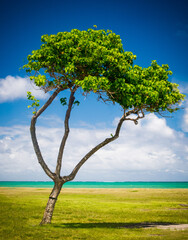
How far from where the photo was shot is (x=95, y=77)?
16.8 m

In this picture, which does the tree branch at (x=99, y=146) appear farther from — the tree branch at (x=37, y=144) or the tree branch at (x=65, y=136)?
the tree branch at (x=37, y=144)

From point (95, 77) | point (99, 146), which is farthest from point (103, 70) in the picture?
point (99, 146)

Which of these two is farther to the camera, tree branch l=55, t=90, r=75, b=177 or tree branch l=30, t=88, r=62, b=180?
tree branch l=55, t=90, r=75, b=177

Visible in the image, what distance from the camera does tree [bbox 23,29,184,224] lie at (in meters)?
17.5

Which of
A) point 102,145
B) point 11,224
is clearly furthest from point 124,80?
point 11,224

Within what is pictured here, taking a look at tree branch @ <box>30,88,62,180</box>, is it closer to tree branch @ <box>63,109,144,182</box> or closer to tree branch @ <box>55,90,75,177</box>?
tree branch @ <box>55,90,75,177</box>

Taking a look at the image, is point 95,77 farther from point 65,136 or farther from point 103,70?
point 65,136

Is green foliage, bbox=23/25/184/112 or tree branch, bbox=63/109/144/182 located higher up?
green foliage, bbox=23/25/184/112

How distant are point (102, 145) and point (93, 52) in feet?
24.0

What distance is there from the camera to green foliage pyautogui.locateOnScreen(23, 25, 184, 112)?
57.3 ft

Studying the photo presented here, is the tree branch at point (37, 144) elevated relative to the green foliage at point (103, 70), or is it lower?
Answer: lower

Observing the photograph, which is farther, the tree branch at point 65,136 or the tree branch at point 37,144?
the tree branch at point 65,136

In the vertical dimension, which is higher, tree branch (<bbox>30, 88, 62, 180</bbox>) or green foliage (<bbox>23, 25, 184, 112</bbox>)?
green foliage (<bbox>23, 25, 184, 112</bbox>)

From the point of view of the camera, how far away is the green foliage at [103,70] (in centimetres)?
1745
